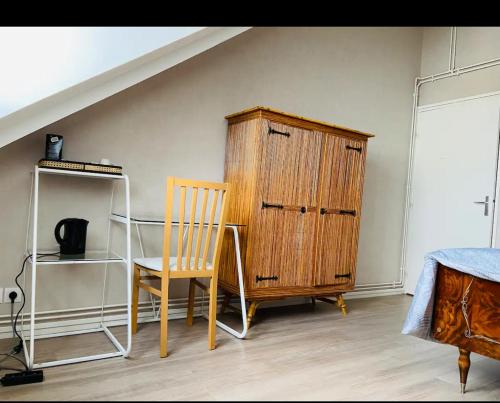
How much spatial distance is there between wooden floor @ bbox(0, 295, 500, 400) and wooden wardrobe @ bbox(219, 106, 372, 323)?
0.34 meters

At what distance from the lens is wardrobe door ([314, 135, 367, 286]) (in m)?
3.04

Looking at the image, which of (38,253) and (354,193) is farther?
(354,193)

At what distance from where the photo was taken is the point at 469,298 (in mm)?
1823

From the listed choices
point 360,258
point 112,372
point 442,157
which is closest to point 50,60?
point 112,372

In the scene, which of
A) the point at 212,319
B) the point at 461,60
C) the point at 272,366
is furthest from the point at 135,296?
the point at 461,60

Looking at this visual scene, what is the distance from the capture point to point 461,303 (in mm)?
1838

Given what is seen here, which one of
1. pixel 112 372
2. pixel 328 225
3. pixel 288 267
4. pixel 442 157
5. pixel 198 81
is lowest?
pixel 112 372

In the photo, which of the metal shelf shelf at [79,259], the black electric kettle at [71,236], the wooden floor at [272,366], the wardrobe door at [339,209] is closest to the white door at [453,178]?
the wardrobe door at [339,209]

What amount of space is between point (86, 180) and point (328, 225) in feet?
5.61

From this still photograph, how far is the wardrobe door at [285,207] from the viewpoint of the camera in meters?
2.73

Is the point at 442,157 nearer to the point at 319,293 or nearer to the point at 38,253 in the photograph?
the point at 319,293

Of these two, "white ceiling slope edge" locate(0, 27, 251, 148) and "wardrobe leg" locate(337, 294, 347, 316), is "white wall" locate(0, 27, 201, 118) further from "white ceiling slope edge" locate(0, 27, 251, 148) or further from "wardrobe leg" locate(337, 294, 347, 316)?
"wardrobe leg" locate(337, 294, 347, 316)

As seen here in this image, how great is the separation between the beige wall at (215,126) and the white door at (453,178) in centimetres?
17

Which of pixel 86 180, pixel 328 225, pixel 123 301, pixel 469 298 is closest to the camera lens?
pixel 469 298
